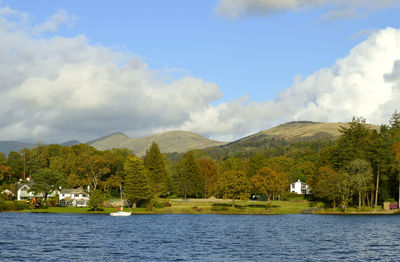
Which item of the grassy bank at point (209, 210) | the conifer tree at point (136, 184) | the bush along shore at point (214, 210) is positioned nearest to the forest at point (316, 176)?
the conifer tree at point (136, 184)

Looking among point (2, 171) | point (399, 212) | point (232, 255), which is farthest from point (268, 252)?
point (2, 171)

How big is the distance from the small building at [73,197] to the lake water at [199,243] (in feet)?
224

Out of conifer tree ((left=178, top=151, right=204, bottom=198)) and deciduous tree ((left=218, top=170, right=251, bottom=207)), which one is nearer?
deciduous tree ((left=218, top=170, right=251, bottom=207))

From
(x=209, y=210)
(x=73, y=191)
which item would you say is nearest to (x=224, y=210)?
(x=209, y=210)

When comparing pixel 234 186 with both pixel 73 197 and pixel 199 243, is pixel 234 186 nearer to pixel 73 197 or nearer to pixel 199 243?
pixel 73 197

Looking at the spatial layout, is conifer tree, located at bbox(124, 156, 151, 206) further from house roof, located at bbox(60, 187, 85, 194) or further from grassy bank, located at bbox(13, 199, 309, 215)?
house roof, located at bbox(60, 187, 85, 194)

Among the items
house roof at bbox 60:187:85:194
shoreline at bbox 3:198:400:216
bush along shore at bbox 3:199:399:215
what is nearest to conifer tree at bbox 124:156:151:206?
bush along shore at bbox 3:199:399:215

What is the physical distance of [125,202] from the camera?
15125cm

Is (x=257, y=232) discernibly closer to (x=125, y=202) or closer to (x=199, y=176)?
(x=125, y=202)

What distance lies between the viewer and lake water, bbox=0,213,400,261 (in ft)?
179

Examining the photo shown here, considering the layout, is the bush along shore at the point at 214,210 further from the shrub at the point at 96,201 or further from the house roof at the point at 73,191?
the house roof at the point at 73,191

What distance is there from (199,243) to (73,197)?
106m

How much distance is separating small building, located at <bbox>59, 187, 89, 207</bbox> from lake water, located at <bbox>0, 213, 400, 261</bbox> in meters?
68.2

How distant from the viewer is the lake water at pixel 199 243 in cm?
5462
